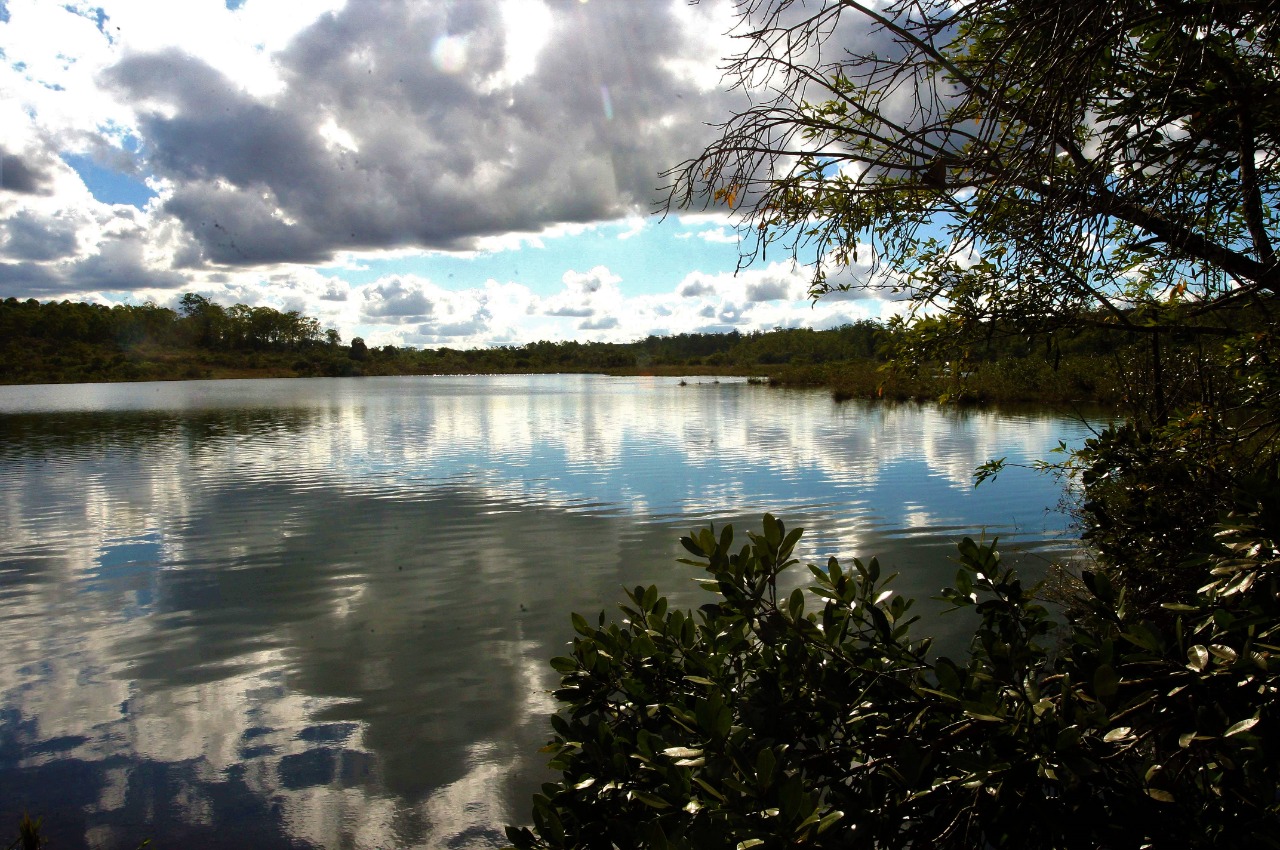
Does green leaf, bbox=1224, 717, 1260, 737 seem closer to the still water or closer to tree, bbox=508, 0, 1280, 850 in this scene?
tree, bbox=508, 0, 1280, 850

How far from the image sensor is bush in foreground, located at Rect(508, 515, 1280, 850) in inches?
75.9

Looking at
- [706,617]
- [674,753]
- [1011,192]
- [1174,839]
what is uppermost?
[1011,192]

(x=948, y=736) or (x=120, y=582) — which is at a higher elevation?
(x=948, y=736)

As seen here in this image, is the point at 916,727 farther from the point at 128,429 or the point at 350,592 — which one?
the point at 128,429

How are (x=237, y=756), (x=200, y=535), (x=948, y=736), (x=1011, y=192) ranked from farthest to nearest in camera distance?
(x=200, y=535) → (x=237, y=756) → (x=1011, y=192) → (x=948, y=736)

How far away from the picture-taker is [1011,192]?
3641 mm

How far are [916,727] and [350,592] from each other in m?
7.52

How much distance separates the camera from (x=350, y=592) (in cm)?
866

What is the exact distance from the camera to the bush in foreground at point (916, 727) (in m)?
1.93

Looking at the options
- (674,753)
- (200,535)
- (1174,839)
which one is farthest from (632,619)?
(200,535)

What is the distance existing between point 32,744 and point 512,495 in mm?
9069

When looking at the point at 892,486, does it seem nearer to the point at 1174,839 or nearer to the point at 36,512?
the point at 1174,839

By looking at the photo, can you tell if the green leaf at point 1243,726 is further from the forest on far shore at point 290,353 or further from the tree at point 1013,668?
the forest on far shore at point 290,353

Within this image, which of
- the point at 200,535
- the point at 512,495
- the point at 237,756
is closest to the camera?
the point at 237,756
